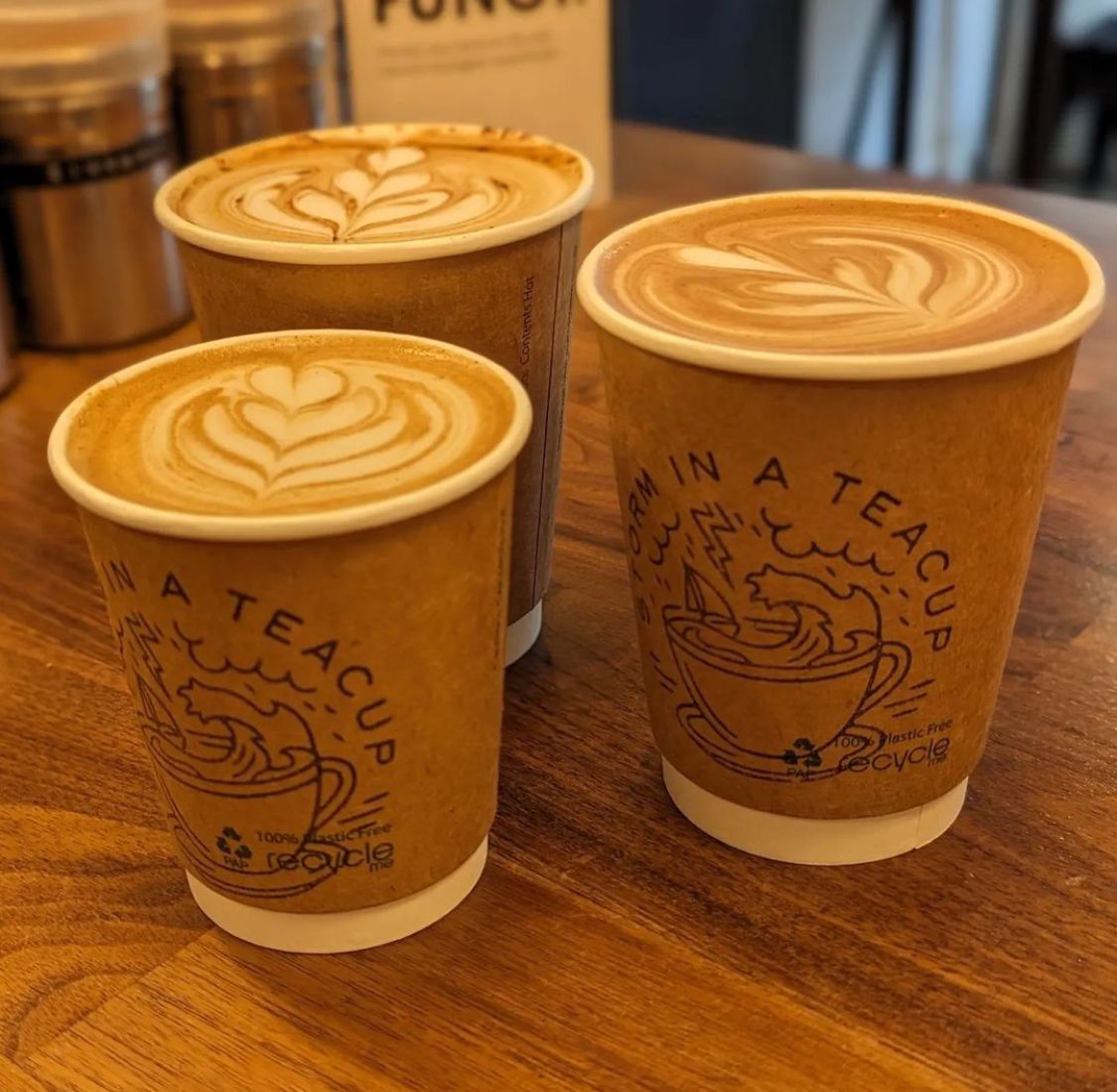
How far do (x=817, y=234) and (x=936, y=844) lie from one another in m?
0.27

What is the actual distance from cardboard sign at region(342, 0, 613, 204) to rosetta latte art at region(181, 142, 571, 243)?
48 centimetres

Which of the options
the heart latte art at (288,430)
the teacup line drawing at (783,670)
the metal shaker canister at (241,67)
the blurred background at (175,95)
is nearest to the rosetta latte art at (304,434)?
the heart latte art at (288,430)

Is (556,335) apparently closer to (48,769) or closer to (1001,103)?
(48,769)

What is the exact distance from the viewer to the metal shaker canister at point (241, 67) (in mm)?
1177

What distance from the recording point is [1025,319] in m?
0.50

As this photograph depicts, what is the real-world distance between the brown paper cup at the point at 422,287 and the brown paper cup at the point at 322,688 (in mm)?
59

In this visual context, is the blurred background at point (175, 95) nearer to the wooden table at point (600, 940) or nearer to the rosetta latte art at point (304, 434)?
the wooden table at point (600, 940)

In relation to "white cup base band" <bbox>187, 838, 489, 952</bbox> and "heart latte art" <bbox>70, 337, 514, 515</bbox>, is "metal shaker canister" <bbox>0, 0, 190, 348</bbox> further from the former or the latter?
"white cup base band" <bbox>187, 838, 489, 952</bbox>

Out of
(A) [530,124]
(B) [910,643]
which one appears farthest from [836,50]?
(B) [910,643]

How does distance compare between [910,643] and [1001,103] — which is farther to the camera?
[1001,103]

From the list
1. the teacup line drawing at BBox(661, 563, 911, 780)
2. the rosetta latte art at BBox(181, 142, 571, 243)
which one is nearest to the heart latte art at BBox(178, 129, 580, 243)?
the rosetta latte art at BBox(181, 142, 571, 243)

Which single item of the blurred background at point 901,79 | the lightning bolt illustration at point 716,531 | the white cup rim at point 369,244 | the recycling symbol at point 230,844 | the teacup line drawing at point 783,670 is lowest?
the blurred background at point 901,79

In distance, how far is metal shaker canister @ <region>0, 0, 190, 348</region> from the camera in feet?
3.37

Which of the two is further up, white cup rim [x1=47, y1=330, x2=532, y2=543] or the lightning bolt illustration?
white cup rim [x1=47, y1=330, x2=532, y2=543]
